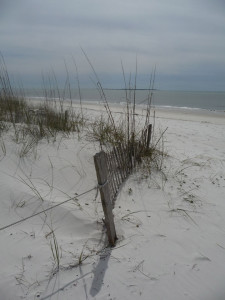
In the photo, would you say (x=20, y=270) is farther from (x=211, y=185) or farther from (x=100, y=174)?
(x=211, y=185)

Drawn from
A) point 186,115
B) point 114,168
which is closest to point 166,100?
point 186,115

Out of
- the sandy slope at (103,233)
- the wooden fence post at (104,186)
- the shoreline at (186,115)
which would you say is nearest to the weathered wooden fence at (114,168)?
the wooden fence post at (104,186)

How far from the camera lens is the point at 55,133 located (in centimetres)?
316

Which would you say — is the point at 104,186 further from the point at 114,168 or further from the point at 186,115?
the point at 186,115

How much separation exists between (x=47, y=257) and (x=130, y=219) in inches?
29.8

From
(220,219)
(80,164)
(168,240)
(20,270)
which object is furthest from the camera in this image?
(80,164)

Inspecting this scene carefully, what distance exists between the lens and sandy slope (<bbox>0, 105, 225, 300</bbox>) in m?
1.36

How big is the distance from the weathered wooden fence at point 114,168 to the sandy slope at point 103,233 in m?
0.12

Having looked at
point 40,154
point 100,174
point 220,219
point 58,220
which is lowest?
point 220,219

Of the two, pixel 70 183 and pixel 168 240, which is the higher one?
pixel 70 183

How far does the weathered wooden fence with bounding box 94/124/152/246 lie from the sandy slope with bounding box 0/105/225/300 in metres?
0.12

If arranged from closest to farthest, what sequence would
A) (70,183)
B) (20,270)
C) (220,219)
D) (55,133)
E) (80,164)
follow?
1. (20,270)
2. (220,219)
3. (70,183)
4. (80,164)
5. (55,133)

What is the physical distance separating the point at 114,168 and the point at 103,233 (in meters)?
0.75

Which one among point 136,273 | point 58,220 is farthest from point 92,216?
point 136,273
